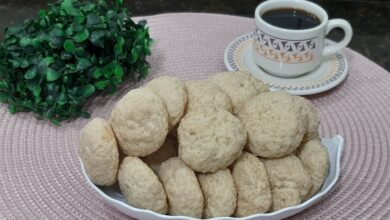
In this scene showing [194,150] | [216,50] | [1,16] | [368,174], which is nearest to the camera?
[194,150]

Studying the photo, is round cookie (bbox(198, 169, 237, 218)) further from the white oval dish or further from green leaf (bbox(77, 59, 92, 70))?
green leaf (bbox(77, 59, 92, 70))

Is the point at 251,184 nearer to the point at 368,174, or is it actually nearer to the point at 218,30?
the point at 368,174

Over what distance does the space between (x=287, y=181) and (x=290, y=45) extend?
0.33 meters

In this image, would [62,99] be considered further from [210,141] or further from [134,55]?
[210,141]

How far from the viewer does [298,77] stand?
35.6 inches

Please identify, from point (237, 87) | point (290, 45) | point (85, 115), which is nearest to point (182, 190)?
point (237, 87)

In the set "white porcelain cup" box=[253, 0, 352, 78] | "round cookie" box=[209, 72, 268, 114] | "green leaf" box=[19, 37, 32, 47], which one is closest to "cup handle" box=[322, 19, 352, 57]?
"white porcelain cup" box=[253, 0, 352, 78]

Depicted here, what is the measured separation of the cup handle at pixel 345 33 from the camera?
0.91 metres

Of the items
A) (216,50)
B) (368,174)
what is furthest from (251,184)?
(216,50)

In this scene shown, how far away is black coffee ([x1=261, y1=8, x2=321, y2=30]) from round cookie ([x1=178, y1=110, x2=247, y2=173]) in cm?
36

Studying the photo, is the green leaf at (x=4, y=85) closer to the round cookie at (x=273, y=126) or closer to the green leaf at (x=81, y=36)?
the green leaf at (x=81, y=36)

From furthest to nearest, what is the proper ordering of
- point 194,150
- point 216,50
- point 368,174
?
point 216,50 → point 368,174 → point 194,150

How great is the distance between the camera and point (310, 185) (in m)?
0.61

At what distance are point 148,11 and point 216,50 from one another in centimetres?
52
